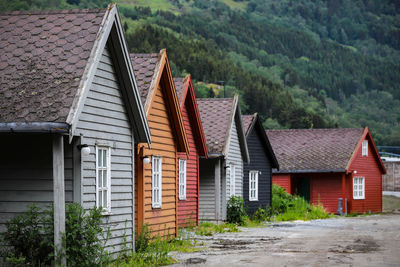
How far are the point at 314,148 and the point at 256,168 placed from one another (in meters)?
12.0

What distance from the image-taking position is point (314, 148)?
46.6 metres

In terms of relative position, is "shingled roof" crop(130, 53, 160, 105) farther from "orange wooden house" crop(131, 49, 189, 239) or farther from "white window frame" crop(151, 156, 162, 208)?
"white window frame" crop(151, 156, 162, 208)

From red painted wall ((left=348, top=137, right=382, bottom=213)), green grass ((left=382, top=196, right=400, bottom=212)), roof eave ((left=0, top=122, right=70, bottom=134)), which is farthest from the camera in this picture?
green grass ((left=382, top=196, right=400, bottom=212))

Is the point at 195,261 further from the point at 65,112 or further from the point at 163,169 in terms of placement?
the point at 65,112

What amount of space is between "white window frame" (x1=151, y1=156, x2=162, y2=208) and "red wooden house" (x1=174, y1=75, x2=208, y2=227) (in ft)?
17.1

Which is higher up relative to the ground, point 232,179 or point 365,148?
point 365,148

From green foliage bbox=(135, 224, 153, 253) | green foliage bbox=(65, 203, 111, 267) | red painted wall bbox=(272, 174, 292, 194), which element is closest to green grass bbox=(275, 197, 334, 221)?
red painted wall bbox=(272, 174, 292, 194)

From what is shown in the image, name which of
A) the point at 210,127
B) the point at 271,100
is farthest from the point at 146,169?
the point at 271,100

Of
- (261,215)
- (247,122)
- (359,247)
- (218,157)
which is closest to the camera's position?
(359,247)

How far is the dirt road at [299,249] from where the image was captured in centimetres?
1520

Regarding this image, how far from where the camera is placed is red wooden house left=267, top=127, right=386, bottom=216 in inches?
1734

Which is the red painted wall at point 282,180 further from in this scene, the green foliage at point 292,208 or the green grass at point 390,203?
the green grass at point 390,203

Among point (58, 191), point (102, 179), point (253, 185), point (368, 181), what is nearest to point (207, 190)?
point (253, 185)

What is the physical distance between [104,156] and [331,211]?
103 ft
